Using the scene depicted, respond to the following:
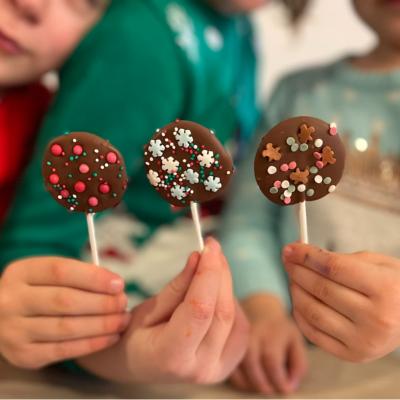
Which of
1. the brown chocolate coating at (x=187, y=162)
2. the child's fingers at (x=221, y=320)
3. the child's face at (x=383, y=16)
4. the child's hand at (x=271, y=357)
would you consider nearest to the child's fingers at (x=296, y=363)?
the child's hand at (x=271, y=357)

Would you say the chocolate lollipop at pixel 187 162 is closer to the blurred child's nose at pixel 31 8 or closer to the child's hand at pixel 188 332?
the child's hand at pixel 188 332

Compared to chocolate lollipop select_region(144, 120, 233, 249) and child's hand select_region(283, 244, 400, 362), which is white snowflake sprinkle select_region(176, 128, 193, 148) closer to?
chocolate lollipop select_region(144, 120, 233, 249)

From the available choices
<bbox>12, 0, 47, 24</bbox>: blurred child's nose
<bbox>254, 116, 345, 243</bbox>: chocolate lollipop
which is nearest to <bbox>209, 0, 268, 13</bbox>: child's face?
<bbox>12, 0, 47, 24</bbox>: blurred child's nose

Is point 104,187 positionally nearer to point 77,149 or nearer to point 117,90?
point 77,149

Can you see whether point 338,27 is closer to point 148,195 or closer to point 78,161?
point 148,195

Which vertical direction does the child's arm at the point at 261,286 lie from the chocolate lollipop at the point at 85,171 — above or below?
below
